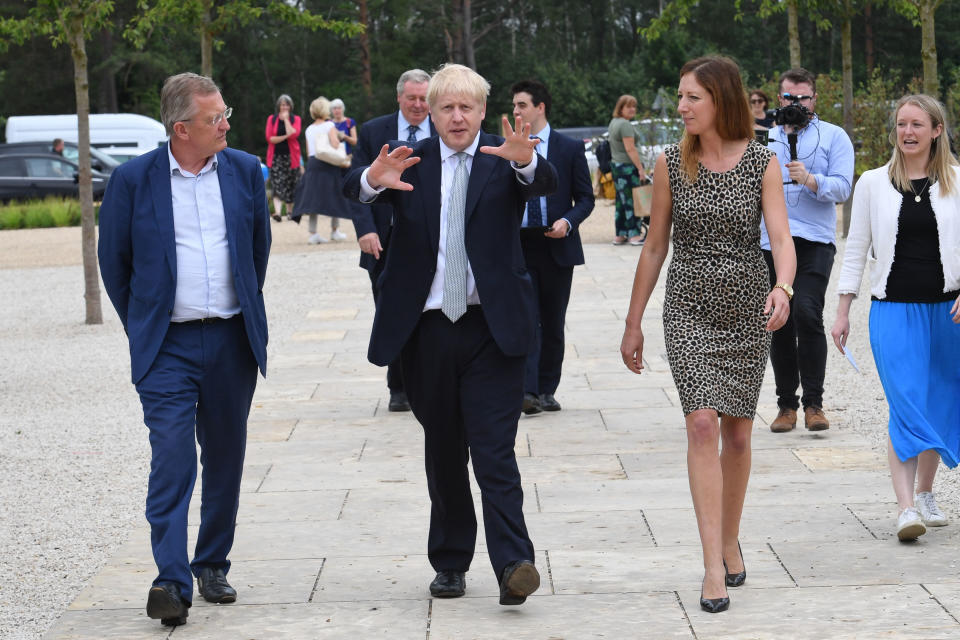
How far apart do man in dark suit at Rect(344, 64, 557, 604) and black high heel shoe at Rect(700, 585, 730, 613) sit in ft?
A: 1.79

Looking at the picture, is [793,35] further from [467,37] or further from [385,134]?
[467,37]

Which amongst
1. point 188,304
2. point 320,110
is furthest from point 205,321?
point 320,110

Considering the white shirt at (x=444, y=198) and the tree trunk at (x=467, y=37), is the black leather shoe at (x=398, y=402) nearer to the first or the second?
the white shirt at (x=444, y=198)

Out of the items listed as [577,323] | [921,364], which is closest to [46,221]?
[577,323]

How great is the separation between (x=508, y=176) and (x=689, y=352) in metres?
0.83

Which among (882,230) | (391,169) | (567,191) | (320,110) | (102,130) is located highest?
(102,130)

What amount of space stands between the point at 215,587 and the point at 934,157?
3189 millimetres

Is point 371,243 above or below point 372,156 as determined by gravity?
below

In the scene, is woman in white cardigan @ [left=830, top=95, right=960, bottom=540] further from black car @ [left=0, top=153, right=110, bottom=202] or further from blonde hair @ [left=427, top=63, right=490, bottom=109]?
black car @ [left=0, top=153, right=110, bottom=202]

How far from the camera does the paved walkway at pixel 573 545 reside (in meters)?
4.56

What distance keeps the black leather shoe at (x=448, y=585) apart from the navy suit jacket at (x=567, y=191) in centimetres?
358

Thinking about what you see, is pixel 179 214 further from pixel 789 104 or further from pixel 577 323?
pixel 577 323

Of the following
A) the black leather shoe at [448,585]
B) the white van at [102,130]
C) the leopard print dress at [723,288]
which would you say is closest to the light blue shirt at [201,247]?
the black leather shoe at [448,585]

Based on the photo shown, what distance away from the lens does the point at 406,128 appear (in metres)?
8.07
